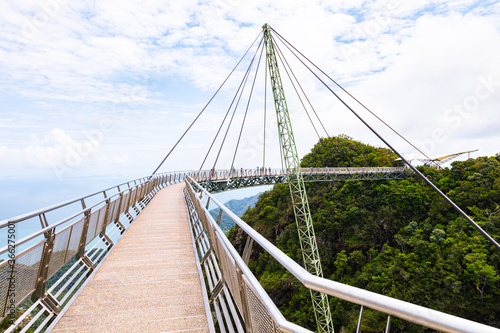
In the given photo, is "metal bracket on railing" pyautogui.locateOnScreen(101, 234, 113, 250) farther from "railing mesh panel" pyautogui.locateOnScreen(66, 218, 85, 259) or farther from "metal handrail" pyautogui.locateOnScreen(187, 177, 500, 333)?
"metal handrail" pyautogui.locateOnScreen(187, 177, 500, 333)

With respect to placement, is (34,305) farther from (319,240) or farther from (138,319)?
(319,240)

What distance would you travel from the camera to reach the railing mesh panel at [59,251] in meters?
3.82

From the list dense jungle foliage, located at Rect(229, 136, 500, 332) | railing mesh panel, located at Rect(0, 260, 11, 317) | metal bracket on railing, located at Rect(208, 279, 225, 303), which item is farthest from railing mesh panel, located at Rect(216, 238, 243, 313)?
dense jungle foliage, located at Rect(229, 136, 500, 332)

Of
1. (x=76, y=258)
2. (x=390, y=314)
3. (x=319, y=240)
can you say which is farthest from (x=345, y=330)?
(x=390, y=314)

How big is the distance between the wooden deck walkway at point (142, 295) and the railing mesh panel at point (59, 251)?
1.61 feet

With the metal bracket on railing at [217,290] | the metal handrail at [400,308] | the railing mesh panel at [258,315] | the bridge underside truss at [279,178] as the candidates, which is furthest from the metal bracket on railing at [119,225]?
the bridge underside truss at [279,178]

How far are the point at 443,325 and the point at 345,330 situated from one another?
3014cm

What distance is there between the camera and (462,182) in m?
33.7

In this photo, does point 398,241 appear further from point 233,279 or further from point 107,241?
point 233,279

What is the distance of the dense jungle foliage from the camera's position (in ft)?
75.9

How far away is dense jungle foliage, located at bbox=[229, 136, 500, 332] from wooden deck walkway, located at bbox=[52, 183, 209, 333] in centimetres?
1521

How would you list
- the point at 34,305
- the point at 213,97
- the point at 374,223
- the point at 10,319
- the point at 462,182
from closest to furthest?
the point at 10,319 < the point at 34,305 < the point at 213,97 < the point at 462,182 < the point at 374,223

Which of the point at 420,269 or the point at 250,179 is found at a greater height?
the point at 250,179

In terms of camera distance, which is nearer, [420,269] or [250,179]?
[420,269]
